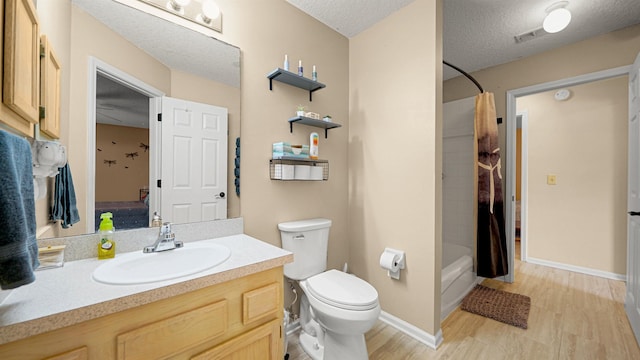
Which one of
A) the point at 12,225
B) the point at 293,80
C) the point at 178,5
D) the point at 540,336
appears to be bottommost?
the point at 540,336

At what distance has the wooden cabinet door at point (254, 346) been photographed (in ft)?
2.89

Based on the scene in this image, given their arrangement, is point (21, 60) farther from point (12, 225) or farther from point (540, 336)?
point (540, 336)

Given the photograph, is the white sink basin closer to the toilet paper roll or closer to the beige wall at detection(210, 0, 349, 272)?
the beige wall at detection(210, 0, 349, 272)

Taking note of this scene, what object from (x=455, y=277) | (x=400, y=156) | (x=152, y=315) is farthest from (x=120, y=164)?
(x=455, y=277)

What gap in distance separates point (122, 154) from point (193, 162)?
32 centimetres

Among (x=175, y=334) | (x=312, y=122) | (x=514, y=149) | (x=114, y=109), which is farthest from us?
(x=514, y=149)

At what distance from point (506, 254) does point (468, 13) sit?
237cm

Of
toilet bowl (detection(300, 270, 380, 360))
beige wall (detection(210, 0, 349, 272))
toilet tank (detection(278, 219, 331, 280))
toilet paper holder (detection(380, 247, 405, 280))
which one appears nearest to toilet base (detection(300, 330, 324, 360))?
toilet bowl (detection(300, 270, 380, 360))

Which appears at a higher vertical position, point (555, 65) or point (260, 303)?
point (555, 65)

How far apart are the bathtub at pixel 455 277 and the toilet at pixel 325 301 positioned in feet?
3.17

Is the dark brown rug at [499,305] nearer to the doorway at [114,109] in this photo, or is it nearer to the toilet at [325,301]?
the toilet at [325,301]

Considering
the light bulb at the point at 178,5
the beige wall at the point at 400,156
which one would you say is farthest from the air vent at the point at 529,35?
the light bulb at the point at 178,5

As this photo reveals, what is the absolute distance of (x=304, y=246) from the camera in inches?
67.4

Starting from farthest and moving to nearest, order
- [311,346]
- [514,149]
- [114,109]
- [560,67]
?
[514,149], [560,67], [311,346], [114,109]
